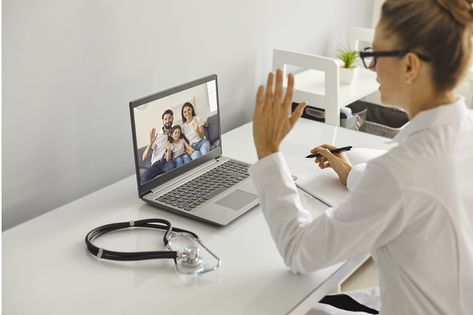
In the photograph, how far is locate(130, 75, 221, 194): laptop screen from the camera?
1.33 m

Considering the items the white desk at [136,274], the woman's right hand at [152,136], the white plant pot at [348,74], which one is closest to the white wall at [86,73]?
the white desk at [136,274]

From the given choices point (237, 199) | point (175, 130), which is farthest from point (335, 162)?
point (175, 130)

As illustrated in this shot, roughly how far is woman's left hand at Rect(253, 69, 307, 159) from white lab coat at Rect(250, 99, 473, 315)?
32 millimetres

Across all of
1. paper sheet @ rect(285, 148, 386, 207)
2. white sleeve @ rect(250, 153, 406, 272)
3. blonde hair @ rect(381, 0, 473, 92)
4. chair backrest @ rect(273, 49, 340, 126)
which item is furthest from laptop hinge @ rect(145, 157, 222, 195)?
blonde hair @ rect(381, 0, 473, 92)

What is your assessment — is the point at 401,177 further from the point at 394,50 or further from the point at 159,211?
the point at 159,211

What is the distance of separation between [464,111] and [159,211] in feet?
2.28

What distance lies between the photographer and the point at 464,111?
3.29ft

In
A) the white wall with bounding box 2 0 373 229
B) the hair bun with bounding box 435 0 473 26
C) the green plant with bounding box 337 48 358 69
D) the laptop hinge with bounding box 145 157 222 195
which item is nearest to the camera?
the hair bun with bounding box 435 0 473 26

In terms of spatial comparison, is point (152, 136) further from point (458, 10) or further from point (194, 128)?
point (458, 10)

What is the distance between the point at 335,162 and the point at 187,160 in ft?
1.22

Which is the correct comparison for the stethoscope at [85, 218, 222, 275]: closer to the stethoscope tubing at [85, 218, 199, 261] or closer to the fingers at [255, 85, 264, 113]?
the stethoscope tubing at [85, 218, 199, 261]

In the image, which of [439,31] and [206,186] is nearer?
[439,31]

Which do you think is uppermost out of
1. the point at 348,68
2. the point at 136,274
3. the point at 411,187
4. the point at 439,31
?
the point at 439,31

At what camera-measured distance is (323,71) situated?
6.56 ft
